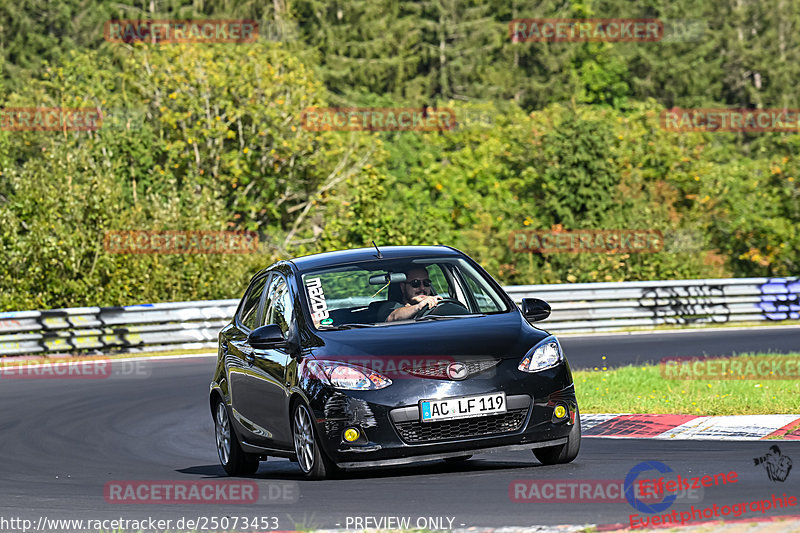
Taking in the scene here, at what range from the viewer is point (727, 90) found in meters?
82.7

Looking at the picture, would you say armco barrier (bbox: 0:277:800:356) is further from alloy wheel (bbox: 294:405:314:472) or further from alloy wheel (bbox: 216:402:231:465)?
alloy wheel (bbox: 294:405:314:472)

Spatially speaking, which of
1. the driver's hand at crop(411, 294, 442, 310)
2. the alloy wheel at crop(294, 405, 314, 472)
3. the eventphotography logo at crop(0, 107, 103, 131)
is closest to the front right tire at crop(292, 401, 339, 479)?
the alloy wheel at crop(294, 405, 314, 472)

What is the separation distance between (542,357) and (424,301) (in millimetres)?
1140

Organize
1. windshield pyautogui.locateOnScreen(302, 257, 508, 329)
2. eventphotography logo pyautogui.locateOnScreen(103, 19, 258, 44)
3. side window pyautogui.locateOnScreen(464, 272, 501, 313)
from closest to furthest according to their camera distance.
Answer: windshield pyautogui.locateOnScreen(302, 257, 508, 329), side window pyautogui.locateOnScreen(464, 272, 501, 313), eventphotography logo pyautogui.locateOnScreen(103, 19, 258, 44)

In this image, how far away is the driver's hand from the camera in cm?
970

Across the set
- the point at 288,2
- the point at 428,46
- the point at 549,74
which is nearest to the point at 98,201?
the point at 288,2

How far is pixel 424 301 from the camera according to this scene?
9742 mm

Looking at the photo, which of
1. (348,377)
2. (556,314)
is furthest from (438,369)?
(556,314)

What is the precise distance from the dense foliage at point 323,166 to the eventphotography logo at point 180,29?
49.0 inches

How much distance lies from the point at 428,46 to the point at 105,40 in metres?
17.8

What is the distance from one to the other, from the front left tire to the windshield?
132cm

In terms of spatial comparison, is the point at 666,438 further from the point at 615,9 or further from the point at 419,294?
the point at 615,9

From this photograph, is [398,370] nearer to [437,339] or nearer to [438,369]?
[438,369]

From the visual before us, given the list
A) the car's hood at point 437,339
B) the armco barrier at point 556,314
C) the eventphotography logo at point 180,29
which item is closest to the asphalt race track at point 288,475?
the car's hood at point 437,339
